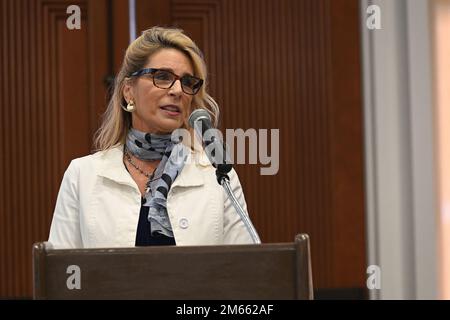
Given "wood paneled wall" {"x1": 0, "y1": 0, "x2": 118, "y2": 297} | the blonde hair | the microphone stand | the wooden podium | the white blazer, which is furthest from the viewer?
"wood paneled wall" {"x1": 0, "y1": 0, "x2": 118, "y2": 297}

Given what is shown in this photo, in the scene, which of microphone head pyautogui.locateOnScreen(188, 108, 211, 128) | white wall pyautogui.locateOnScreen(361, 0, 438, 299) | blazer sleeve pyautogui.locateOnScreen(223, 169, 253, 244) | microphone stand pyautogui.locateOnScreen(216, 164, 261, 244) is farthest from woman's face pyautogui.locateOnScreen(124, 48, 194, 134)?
white wall pyautogui.locateOnScreen(361, 0, 438, 299)

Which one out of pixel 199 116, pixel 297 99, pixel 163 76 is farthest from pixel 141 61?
pixel 297 99

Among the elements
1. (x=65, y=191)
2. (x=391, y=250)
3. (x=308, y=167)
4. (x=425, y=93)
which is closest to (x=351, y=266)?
(x=391, y=250)

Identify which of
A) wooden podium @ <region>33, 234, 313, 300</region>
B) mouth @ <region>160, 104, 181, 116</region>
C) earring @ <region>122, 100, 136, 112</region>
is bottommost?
wooden podium @ <region>33, 234, 313, 300</region>

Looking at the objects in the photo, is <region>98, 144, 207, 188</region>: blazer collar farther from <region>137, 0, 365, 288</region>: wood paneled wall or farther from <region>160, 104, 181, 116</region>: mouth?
<region>137, 0, 365, 288</region>: wood paneled wall

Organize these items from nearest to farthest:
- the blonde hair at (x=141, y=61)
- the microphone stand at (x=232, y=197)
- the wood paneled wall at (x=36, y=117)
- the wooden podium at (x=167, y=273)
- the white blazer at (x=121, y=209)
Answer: the wooden podium at (x=167, y=273) < the microphone stand at (x=232, y=197) < the white blazer at (x=121, y=209) < the blonde hair at (x=141, y=61) < the wood paneled wall at (x=36, y=117)

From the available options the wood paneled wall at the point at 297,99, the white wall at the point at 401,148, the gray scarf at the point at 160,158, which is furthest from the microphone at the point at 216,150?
the white wall at the point at 401,148

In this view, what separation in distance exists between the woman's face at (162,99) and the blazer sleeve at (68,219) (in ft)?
0.74

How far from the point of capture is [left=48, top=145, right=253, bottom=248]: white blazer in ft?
5.77

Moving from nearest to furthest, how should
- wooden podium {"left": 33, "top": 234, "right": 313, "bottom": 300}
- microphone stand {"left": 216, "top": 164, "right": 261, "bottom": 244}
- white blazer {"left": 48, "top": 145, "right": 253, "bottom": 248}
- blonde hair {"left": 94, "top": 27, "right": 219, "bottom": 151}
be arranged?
wooden podium {"left": 33, "top": 234, "right": 313, "bottom": 300}, microphone stand {"left": 216, "top": 164, "right": 261, "bottom": 244}, white blazer {"left": 48, "top": 145, "right": 253, "bottom": 248}, blonde hair {"left": 94, "top": 27, "right": 219, "bottom": 151}

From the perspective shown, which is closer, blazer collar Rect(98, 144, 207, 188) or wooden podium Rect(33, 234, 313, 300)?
wooden podium Rect(33, 234, 313, 300)

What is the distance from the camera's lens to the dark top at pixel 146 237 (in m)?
1.76

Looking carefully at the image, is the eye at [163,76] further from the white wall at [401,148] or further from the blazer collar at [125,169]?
the white wall at [401,148]

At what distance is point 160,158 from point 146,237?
230 millimetres
